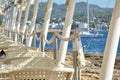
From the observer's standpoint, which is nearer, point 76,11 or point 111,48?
point 111,48

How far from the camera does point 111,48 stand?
3.25 meters

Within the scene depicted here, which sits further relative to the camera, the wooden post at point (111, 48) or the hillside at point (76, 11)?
the hillside at point (76, 11)

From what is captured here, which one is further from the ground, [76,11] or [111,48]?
[76,11]

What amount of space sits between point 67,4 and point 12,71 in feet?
12.3

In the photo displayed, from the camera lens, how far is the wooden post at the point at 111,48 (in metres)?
3.22

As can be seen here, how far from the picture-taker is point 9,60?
4.48 meters

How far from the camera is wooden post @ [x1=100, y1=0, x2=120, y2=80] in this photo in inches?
127

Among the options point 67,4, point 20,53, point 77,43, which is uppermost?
point 67,4

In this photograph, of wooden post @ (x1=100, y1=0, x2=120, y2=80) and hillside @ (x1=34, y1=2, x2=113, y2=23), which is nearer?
wooden post @ (x1=100, y1=0, x2=120, y2=80)

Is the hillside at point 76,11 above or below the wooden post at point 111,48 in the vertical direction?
above

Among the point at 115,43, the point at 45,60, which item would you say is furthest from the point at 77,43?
the point at 45,60

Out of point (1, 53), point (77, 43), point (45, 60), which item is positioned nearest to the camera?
point (77, 43)

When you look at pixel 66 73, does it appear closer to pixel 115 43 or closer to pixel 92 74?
pixel 115 43

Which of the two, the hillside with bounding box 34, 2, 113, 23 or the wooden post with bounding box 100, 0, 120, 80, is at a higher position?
the hillside with bounding box 34, 2, 113, 23
